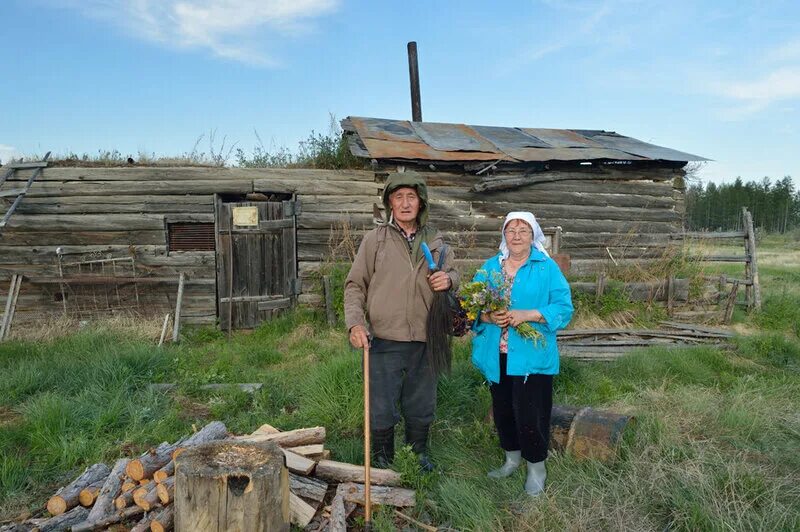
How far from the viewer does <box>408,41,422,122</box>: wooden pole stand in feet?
40.8

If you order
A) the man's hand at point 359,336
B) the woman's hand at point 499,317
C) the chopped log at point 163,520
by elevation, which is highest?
the woman's hand at point 499,317

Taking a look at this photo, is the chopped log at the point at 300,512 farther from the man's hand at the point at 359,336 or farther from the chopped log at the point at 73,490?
the chopped log at the point at 73,490

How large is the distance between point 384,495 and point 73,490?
1.86 meters

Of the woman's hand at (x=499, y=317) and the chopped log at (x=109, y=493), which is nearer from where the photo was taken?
the chopped log at (x=109, y=493)

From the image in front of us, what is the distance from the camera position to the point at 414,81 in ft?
41.3

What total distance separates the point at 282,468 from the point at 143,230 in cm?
679

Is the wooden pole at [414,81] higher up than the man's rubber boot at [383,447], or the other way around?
the wooden pole at [414,81]

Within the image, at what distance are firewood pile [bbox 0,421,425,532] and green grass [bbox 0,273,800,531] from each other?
204 millimetres

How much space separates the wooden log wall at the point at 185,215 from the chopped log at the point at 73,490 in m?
5.17

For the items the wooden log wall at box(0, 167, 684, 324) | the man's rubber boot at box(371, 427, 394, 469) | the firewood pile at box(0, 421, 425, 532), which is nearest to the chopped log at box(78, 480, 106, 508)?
the firewood pile at box(0, 421, 425, 532)

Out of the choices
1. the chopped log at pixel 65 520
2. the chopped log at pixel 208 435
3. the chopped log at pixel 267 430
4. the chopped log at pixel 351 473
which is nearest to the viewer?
the chopped log at pixel 65 520

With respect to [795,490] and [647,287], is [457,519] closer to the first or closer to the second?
[795,490]

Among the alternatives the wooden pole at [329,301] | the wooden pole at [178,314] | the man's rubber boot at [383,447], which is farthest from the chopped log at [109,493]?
the wooden pole at [329,301]

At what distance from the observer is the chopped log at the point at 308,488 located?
3.22 metres
